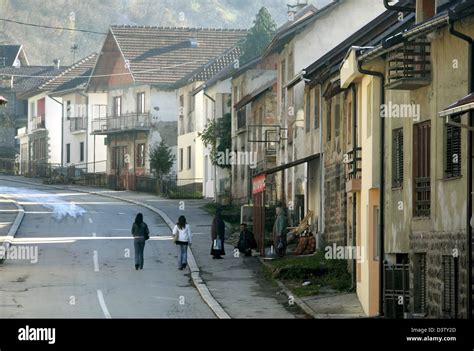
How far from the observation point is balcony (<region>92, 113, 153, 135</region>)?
84500 millimetres

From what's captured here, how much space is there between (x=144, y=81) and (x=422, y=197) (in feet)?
195

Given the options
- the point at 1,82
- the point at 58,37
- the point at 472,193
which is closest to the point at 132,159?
the point at 1,82

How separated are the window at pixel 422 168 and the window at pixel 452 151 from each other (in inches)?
50.6

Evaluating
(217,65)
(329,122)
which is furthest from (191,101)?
(329,122)

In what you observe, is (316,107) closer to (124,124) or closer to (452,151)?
(452,151)

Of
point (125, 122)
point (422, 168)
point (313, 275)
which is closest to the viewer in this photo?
point (422, 168)

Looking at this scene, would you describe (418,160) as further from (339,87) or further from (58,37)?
(58,37)

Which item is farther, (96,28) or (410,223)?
(96,28)

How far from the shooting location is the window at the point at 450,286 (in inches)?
917

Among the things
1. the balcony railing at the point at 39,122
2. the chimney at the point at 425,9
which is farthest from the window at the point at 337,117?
the balcony railing at the point at 39,122

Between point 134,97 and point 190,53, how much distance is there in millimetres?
4677

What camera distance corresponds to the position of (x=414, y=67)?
26.0 metres

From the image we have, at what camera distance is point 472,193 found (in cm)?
2272

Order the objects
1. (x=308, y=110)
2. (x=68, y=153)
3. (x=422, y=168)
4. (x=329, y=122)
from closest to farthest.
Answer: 1. (x=422, y=168)
2. (x=329, y=122)
3. (x=308, y=110)
4. (x=68, y=153)
